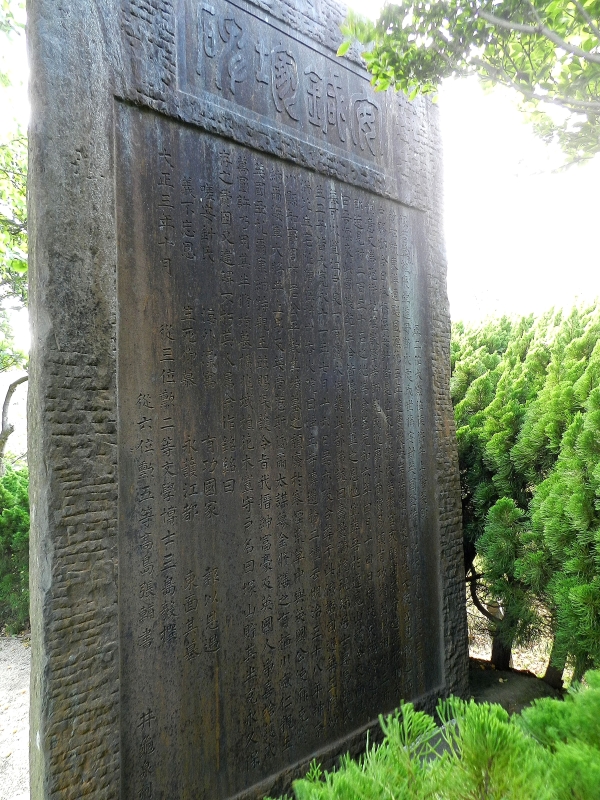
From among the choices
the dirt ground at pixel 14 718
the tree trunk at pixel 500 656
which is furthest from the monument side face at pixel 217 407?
the dirt ground at pixel 14 718

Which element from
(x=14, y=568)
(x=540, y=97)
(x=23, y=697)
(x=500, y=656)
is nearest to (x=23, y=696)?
(x=23, y=697)

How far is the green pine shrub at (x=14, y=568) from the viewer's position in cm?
652

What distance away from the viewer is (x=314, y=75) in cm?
333

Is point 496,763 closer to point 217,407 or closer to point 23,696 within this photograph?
point 217,407

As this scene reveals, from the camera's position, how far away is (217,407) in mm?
2756

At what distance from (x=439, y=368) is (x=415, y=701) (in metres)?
2.14

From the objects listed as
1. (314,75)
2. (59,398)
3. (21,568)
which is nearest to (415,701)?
(59,398)

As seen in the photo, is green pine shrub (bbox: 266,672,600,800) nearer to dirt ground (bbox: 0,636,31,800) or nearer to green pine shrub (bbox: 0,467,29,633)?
dirt ground (bbox: 0,636,31,800)

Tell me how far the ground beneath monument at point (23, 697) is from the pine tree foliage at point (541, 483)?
423 mm

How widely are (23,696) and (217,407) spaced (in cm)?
417

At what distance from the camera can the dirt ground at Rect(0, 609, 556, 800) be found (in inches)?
157

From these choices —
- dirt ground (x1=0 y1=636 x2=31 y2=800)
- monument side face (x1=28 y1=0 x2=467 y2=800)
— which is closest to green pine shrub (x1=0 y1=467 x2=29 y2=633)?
dirt ground (x1=0 y1=636 x2=31 y2=800)

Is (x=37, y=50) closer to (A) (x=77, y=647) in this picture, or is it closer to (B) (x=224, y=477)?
(B) (x=224, y=477)

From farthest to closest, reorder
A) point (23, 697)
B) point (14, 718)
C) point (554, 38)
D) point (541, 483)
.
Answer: point (23, 697) → point (14, 718) → point (541, 483) → point (554, 38)
